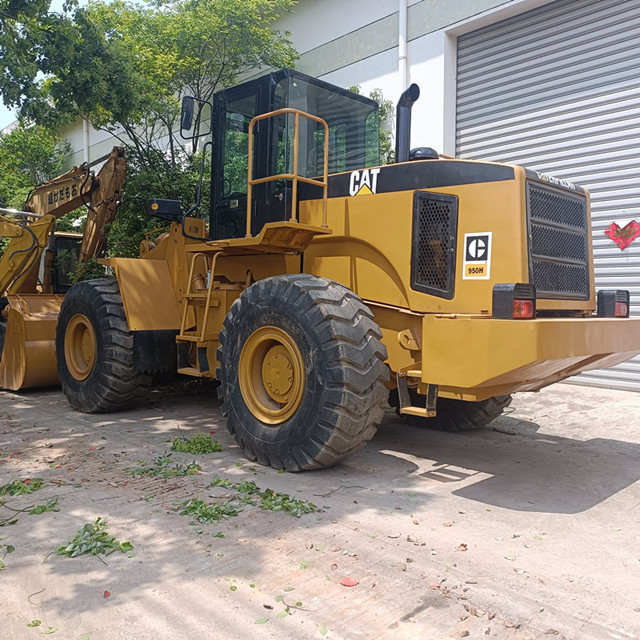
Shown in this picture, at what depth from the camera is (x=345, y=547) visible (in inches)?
142

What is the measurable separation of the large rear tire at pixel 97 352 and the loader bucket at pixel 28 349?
3.20ft

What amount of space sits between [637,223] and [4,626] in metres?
8.74

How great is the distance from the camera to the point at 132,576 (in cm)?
321

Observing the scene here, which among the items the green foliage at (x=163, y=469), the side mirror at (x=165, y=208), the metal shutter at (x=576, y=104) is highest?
the metal shutter at (x=576, y=104)

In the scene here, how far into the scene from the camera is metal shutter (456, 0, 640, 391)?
888 centimetres

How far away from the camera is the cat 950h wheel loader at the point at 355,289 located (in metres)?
4.54

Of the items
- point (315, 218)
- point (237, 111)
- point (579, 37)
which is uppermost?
point (579, 37)

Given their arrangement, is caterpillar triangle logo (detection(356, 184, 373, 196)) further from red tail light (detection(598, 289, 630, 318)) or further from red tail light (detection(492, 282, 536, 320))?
red tail light (detection(598, 289, 630, 318))

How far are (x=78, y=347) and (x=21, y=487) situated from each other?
3.25 metres

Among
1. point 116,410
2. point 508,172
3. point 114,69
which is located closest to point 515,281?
point 508,172

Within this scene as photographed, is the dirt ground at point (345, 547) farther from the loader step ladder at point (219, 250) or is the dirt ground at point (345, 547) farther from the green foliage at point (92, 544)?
the loader step ladder at point (219, 250)

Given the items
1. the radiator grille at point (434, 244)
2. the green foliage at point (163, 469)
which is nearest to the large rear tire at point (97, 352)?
the green foliage at point (163, 469)

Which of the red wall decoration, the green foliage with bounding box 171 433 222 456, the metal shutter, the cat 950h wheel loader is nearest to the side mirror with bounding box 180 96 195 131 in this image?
the cat 950h wheel loader

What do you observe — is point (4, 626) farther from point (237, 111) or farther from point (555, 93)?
point (555, 93)
